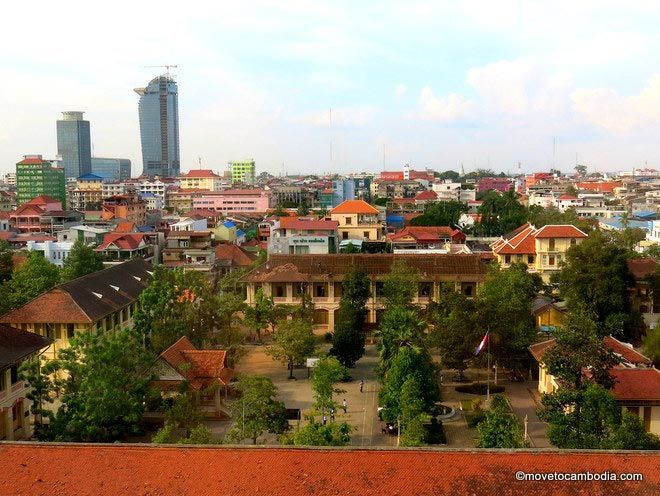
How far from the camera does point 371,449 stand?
1157cm

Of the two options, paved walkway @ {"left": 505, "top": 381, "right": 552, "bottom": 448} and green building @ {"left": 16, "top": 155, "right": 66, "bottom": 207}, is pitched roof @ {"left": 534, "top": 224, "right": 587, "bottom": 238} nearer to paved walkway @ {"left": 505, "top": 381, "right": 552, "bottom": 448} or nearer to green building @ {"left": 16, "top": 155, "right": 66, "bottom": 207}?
paved walkway @ {"left": 505, "top": 381, "right": 552, "bottom": 448}

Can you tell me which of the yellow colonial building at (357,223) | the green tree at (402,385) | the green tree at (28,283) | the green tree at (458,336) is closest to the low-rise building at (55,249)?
the green tree at (28,283)

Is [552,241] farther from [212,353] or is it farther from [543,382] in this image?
[212,353]

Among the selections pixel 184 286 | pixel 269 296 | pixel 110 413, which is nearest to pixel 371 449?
pixel 110 413

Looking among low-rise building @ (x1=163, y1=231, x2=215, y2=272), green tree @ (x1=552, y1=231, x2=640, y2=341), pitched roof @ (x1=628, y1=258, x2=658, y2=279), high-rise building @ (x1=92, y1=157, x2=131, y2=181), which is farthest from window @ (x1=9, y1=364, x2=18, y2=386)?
high-rise building @ (x1=92, y1=157, x2=131, y2=181)

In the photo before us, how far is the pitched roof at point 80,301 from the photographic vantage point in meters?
25.4

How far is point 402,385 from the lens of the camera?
19516 millimetres

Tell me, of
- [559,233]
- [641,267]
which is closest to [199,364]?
[641,267]

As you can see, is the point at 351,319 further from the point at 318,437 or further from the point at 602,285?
the point at 318,437

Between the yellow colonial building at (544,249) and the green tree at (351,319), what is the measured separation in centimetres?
1162

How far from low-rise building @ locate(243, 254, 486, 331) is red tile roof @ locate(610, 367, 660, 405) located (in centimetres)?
1394

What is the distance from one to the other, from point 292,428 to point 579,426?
8.15 metres

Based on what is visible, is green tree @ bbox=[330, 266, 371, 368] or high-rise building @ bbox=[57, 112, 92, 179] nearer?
green tree @ bbox=[330, 266, 371, 368]

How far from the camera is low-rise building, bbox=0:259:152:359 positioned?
25.4 meters
